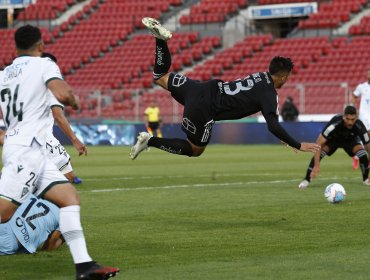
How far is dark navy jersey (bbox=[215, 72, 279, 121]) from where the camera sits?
515 inches

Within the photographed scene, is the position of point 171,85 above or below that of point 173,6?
above

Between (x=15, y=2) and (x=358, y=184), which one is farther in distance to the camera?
(x=15, y=2)

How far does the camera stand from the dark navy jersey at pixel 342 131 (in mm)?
18047

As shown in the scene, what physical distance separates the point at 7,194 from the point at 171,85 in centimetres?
609

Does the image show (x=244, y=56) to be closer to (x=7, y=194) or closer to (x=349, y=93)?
(x=349, y=93)

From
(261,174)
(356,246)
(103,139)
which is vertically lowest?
(103,139)

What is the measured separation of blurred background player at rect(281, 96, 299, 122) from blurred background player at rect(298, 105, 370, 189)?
813 inches

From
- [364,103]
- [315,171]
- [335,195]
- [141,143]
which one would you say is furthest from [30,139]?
[364,103]

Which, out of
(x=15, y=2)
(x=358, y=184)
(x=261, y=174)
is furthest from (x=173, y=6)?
(x=358, y=184)

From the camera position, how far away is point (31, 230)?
10.0 meters

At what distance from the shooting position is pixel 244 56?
46594 mm

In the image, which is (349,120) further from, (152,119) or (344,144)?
(152,119)

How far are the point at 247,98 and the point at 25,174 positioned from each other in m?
5.63

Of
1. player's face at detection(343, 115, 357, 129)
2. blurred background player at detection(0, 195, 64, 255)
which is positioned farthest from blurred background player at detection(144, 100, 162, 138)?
blurred background player at detection(0, 195, 64, 255)
